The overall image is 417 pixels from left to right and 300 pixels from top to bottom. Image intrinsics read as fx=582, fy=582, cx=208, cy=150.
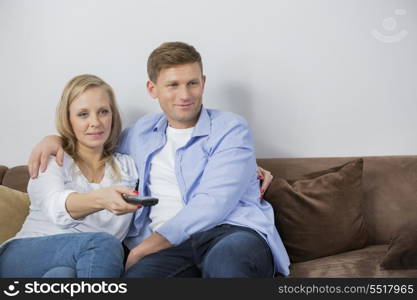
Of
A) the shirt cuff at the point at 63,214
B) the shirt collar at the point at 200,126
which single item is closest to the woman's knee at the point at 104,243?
the shirt cuff at the point at 63,214

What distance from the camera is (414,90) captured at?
2.62m

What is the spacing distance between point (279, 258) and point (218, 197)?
310 millimetres

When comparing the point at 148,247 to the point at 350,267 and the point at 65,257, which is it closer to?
the point at 65,257

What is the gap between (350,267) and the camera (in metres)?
2.13

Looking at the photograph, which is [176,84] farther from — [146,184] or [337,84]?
[337,84]

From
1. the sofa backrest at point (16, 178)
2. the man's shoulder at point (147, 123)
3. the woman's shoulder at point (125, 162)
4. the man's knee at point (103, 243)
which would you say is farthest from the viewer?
the sofa backrest at point (16, 178)

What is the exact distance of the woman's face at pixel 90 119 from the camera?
2.13 meters

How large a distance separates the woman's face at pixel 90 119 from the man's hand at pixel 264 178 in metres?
0.64

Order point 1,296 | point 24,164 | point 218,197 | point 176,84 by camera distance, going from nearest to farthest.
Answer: point 1,296, point 218,197, point 176,84, point 24,164

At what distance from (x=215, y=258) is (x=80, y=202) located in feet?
1.52

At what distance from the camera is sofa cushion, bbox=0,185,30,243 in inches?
86.2

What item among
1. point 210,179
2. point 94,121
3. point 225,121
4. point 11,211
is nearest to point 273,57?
point 225,121

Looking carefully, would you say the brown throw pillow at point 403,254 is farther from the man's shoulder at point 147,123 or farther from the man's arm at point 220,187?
the man's shoulder at point 147,123

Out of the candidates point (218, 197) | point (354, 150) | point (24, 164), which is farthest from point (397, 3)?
point (24, 164)
